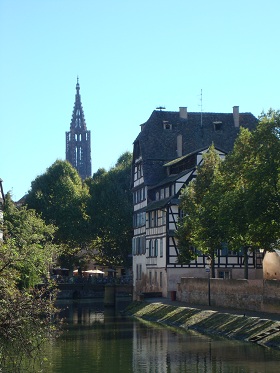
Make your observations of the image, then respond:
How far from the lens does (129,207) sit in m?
116

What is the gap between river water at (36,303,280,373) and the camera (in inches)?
1460

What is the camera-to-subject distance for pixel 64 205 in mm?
119062

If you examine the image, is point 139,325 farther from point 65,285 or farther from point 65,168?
point 65,168

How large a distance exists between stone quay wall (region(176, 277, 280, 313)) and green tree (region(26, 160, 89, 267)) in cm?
4342

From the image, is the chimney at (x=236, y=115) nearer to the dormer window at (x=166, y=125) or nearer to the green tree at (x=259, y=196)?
the dormer window at (x=166, y=125)

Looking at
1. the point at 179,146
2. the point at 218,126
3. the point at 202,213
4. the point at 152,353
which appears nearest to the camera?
the point at 152,353

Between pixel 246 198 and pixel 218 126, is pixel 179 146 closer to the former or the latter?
pixel 218 126

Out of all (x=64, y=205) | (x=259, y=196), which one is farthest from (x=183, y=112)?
(x=259, y=196)

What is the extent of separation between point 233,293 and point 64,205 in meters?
60.5

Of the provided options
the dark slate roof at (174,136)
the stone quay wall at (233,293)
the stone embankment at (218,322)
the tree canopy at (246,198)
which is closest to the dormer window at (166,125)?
the dark slate roof at (174,136)

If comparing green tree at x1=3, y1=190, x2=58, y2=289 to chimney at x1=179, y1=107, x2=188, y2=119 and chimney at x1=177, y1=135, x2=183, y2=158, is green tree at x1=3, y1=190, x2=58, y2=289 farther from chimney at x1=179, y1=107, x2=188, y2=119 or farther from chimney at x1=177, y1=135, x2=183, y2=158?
chimney at x1=179, y1=107, x2=188, y2=119

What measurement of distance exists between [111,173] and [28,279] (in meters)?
65.5

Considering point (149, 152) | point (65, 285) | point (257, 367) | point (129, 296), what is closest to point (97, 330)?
point (257, 367)

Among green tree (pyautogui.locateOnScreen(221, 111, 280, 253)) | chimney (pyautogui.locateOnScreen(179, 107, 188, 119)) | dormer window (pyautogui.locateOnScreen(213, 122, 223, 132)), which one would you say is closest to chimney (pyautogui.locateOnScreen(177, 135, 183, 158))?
chimney (pyautogui.locateOnScreen(179, 107, 188, 119))
